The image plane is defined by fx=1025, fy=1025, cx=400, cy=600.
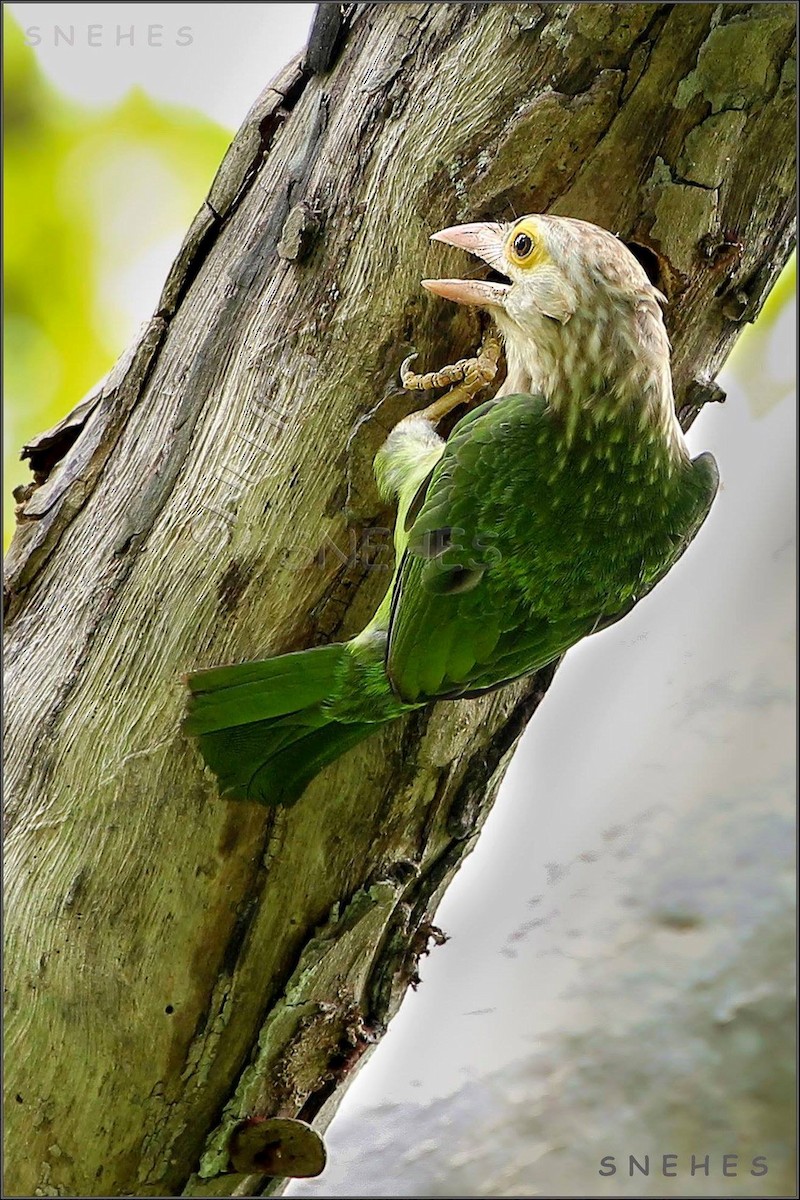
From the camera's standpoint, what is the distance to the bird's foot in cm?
114

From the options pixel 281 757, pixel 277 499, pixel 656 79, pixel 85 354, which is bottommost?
pixel 281 757

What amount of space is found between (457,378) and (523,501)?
0.18m

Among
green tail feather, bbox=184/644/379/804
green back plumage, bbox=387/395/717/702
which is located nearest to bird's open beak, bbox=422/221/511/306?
green back plumage, bbox=387/395/717/702

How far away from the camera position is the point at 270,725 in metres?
1.15

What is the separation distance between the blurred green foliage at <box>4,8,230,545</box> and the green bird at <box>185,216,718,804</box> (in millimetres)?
532

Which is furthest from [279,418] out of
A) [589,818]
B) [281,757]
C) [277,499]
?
[589,818]

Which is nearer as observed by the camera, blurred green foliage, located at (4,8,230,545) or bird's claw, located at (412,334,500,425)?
bird's claw, located at (412,334,500,425)

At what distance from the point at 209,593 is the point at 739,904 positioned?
1607 mm

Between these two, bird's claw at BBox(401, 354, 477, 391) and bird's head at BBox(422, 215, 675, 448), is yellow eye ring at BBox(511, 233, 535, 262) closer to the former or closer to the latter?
bird's head at BBox(422, 215, 675, 448)

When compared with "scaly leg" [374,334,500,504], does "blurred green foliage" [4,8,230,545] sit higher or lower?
higher

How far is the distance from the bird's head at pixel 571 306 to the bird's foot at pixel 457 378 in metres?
0.05

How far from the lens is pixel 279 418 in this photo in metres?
1.18

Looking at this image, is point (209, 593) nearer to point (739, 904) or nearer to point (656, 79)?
point (656, 79)

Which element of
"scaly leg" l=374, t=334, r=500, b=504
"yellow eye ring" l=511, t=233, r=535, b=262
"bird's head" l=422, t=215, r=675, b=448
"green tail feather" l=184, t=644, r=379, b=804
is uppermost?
"yellow eye ring" l=511, t=233, r=535, b=262
